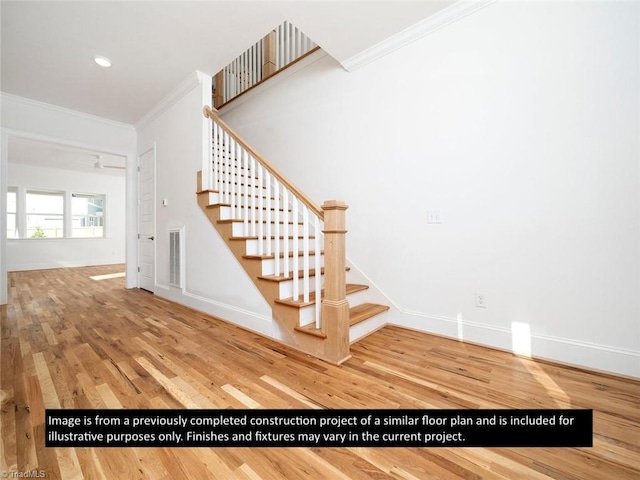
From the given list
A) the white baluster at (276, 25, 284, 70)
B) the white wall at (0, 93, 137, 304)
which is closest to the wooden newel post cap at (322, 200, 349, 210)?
the white baluster at (276, 25, 284, 70)

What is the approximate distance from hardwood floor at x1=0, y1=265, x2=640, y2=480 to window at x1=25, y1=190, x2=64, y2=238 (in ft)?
18.8

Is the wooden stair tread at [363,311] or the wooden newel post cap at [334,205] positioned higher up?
the wooden newel post cap at [334,205]

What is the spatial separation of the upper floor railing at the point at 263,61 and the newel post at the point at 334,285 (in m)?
2.58

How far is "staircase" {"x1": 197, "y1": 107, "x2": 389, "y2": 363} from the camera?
1.96 meters

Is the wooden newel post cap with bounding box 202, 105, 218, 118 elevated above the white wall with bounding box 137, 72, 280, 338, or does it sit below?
above

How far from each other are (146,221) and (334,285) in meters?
3.74

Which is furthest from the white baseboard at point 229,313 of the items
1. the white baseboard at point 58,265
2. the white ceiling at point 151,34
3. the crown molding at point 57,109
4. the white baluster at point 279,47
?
the white baseboard at point 58,265

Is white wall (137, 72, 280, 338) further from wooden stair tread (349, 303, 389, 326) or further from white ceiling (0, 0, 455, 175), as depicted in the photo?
wooden stair tread (349, 303, 389, 326)

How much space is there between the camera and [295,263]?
212 centimetres

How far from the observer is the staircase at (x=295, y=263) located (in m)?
1.96

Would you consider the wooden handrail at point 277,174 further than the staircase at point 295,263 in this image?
Yes

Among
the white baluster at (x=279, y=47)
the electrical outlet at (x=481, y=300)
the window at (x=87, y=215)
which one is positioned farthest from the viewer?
the window at (x=87, y=215)

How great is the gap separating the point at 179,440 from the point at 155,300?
2.93 meters

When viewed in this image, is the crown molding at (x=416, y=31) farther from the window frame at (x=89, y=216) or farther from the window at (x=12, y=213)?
the window at (x=12, y=213)
